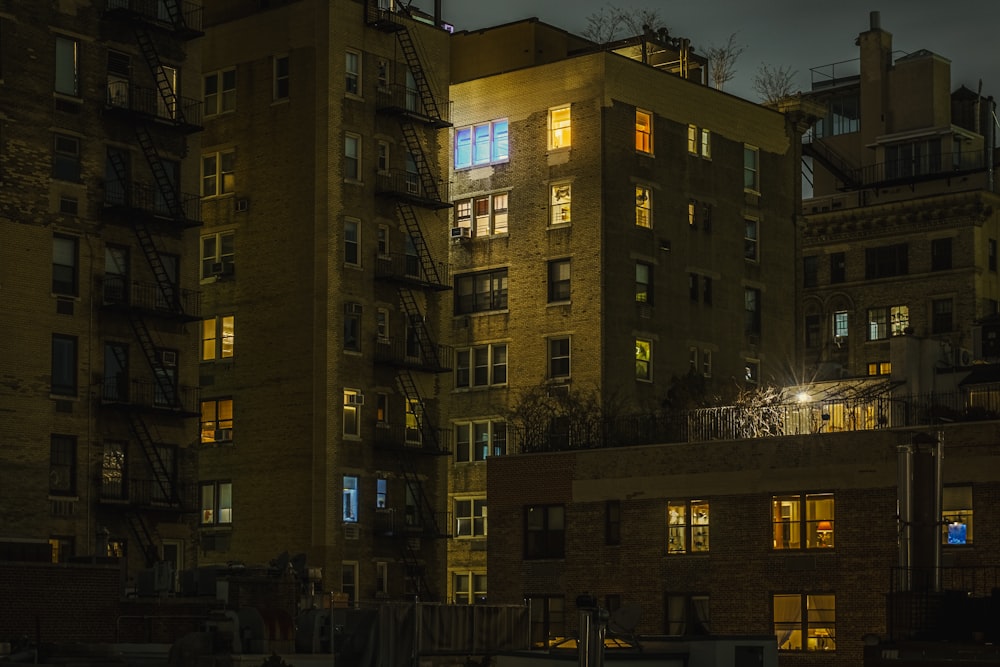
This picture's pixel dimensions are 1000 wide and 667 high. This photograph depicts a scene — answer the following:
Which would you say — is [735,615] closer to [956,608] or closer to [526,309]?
[956,608]

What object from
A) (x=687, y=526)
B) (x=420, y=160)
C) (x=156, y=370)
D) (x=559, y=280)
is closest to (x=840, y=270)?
(x=559, y=280)

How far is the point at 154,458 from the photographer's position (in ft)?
240

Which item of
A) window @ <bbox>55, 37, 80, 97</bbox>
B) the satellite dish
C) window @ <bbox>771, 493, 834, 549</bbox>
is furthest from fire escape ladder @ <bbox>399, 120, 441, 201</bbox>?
the satellite dish

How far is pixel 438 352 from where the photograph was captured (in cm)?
8519

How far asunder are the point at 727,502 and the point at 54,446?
2513 centimetres

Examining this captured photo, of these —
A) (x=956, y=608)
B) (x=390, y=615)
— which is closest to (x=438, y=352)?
(x=390, y=615)

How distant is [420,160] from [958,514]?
36.3 meters

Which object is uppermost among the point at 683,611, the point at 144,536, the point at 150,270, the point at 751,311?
the point at 751,311

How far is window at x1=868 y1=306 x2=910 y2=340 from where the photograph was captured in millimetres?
109250

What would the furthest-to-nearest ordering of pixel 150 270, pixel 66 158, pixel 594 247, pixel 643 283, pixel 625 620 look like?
pixel 643 283, pixel 594 247, pixel 150 270, pixel 66 158, pixel 625 620

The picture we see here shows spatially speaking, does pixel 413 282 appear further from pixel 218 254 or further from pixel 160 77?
pixel 160 77

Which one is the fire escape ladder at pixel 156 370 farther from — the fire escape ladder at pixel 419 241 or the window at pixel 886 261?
the window at pixel 886 261

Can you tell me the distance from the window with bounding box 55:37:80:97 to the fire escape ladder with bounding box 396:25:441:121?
16908 millimetres

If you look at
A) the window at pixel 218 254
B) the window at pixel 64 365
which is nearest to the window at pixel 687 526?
the window at pixel 64 365
